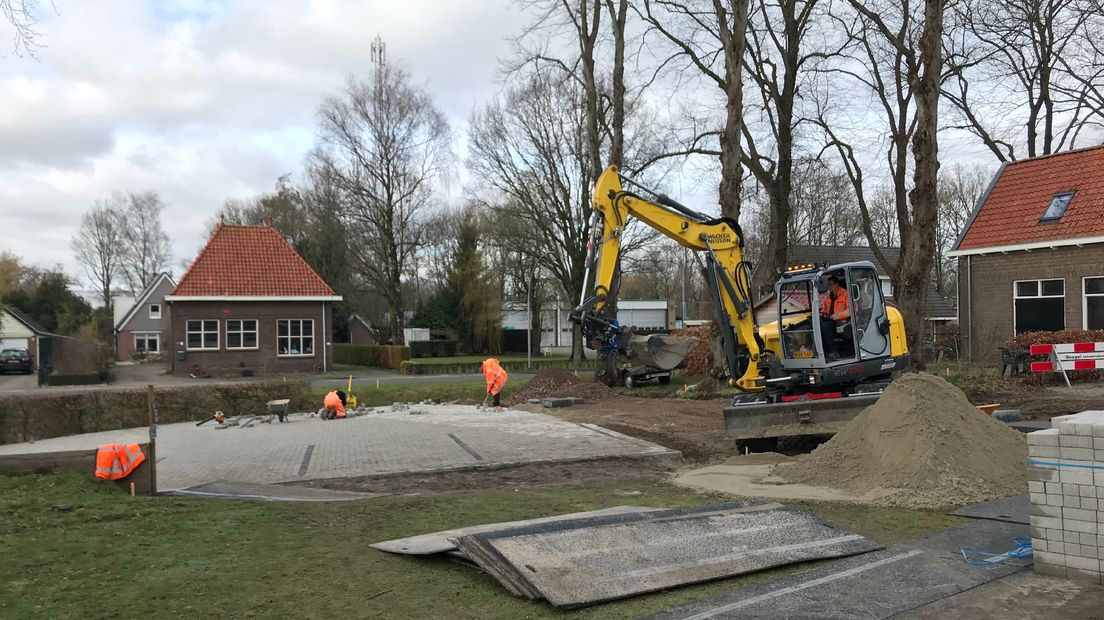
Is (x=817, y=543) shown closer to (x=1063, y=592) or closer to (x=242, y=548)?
(x=1063, y=592)

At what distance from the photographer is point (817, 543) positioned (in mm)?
6250

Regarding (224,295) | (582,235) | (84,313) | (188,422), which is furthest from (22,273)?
(188,422)

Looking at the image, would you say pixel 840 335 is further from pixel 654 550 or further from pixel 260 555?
pixel 260 555

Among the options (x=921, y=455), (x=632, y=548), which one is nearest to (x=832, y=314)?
(x=921, y=455)

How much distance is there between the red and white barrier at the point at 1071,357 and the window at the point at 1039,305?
613cm

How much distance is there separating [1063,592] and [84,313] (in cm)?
7401

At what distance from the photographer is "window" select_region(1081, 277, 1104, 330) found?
72.7 ft

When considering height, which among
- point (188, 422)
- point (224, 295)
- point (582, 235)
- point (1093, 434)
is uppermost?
point (582, 235)

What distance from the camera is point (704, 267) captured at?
15711 mm

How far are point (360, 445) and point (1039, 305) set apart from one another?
68.5 feet

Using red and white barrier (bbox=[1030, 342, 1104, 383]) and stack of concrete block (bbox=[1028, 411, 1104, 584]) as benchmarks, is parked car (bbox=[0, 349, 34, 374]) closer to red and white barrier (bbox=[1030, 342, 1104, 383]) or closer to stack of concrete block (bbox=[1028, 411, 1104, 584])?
red and white barrier (bbox=[1030, 342, 1104, 383])

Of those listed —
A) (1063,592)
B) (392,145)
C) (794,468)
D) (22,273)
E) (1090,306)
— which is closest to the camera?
(1063,592)

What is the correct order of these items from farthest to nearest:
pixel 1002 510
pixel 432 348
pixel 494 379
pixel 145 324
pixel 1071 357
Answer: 1. pixel 145 324
2. pixel 432 348
3. pixel 494 379
4. pixel 1071 357
5. pixel 1002 510

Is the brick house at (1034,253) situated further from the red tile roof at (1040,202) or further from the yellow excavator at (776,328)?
Result: the yellow excavator at (776,328)
